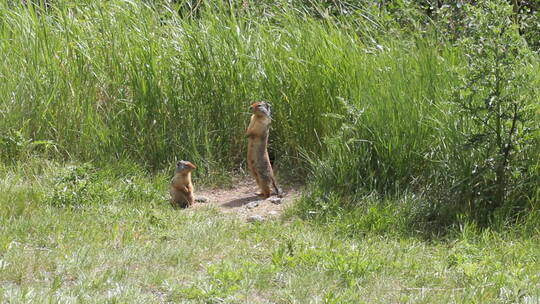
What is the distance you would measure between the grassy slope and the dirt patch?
0.95 feet

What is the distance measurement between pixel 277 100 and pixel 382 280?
10.4ft

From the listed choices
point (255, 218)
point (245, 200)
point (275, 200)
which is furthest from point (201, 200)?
point (255, 218)

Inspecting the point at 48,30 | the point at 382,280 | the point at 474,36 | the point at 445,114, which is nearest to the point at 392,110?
the point at 445,114

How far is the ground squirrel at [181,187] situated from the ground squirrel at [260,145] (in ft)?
2.02

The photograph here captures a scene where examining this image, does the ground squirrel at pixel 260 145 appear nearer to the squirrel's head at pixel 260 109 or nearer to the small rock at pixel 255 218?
the squirrel's head at pixel 260 109

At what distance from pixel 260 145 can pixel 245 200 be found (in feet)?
1.73

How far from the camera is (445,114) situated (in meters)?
7.30

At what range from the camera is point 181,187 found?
7375 millimetres

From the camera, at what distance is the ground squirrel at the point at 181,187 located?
7.37 m

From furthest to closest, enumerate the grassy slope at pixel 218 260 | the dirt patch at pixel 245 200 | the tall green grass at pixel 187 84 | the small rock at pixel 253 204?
the tall green grass at pixel 187 84
the small rock at pixel 253 204
the dirt patch at pixel 245 200
the grassy slope at pixel 218 260

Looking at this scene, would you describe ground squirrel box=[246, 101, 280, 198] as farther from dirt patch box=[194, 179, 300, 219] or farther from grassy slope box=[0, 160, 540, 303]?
grassy slope box=[0, 160, 540, 303]

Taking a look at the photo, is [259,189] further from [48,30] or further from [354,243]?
[48,30]


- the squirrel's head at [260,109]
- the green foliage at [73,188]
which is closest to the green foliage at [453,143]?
the squirrel's head at [260,109]

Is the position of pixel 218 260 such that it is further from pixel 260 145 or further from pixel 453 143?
pixel 453 143
